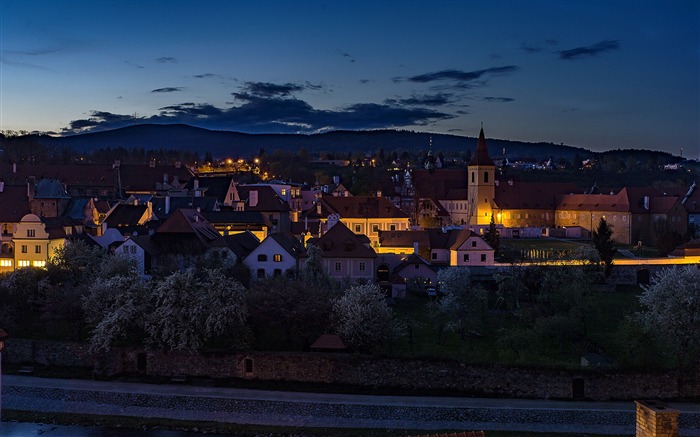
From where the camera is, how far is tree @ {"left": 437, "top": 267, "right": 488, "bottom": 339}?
34.6 meters

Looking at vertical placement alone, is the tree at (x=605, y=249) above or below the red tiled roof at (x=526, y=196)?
below

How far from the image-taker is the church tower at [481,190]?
82500 mm

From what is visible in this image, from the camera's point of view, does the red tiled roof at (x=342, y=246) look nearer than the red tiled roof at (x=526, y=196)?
Yes

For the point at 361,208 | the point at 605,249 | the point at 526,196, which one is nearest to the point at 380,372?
the point at 605,249

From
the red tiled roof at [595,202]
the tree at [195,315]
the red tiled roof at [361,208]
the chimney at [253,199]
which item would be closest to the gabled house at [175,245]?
the tree at [195,315]

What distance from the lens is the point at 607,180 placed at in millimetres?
149125

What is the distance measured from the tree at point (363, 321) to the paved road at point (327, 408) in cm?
352

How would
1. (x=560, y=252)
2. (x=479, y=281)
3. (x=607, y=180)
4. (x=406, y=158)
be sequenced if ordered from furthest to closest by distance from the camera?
(x=406, y=158) < (x=607, y=180) < (x=560, y=252) < (x=479, y=281)

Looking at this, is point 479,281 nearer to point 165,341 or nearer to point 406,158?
point 165,341

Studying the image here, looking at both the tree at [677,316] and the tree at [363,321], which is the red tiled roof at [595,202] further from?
the tree at [363,321]

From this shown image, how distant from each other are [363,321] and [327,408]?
5.38 m

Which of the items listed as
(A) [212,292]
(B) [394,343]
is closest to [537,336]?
(B) [394,343]

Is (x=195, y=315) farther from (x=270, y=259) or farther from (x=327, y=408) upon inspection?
(x=270, y=259)

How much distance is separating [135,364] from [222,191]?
128 ft
